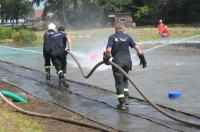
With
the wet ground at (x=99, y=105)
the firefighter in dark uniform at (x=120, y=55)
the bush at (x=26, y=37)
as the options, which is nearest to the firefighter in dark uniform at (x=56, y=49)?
the wet ground at (x=99, y=105)

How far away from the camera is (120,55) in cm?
1081

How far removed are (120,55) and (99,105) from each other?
140 cm

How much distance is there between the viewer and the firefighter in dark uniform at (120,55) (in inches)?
420

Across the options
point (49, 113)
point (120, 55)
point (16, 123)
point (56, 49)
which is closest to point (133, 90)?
point (56, 49)

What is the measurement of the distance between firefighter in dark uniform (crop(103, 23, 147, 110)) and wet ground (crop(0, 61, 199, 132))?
1.28 ft

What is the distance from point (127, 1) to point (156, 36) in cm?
2822

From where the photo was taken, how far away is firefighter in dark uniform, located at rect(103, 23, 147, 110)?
10.7 meters

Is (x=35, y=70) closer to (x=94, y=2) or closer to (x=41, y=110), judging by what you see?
(x=41, y=110)

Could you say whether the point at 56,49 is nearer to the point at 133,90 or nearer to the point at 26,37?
the point at 133,90

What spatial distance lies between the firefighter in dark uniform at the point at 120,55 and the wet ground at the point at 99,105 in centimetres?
39

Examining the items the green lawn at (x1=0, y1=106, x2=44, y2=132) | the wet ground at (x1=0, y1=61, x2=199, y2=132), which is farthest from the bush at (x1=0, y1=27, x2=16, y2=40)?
the green lawn at (x1=0, y1=106, x2=44, y2=132)

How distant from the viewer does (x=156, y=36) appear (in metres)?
40.8

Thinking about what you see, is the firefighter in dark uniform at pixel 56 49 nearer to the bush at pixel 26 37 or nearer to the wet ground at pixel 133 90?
the wet ground at pixel 133 90

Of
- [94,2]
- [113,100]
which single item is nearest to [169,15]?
[94,2]
